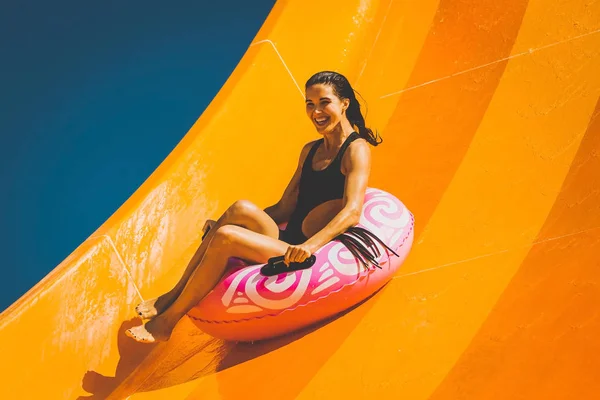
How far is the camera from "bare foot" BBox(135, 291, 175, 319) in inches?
87.4

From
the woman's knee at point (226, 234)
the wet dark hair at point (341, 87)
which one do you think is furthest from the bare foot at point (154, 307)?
the wet dark hair at point (341, 87)

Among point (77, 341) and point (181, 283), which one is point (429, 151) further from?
point (77, 341)

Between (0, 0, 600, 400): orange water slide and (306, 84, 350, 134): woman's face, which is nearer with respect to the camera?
(0, 0, 600, 400): orange water slide

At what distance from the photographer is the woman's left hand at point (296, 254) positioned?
2031mm

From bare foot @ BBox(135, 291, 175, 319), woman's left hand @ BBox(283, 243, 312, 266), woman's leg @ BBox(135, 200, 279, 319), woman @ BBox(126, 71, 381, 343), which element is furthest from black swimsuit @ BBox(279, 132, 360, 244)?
bare foot @ BBox(135, 291, 175, 319)

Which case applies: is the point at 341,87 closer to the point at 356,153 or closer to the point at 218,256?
the point at 356,153

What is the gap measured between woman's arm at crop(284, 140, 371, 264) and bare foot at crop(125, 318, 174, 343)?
0.44 meters

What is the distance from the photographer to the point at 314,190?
92.4 inches

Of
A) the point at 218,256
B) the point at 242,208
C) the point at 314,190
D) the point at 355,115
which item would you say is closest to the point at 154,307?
the point at 218,256

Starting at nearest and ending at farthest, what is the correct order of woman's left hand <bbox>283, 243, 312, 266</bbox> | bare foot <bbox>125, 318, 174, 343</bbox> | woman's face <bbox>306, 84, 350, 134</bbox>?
woman's left hand <bbox>283, 243, 312, 266</bbox>, bare foot <bbox>125, 318, 174, 343</bbox>, woman's face <bbox>306, 84, 350, 134</bbox>

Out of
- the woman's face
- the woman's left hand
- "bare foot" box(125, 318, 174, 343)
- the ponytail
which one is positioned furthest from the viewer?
the ponytail

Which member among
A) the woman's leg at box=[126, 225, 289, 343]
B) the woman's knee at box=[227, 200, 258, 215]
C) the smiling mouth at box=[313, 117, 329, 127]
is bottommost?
the woman's leg at box=[126, 225, 289, 343]

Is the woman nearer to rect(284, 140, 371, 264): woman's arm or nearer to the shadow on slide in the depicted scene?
rect(284, 140, 371, 264): woman's arm

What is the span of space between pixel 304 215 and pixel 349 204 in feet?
0.78
